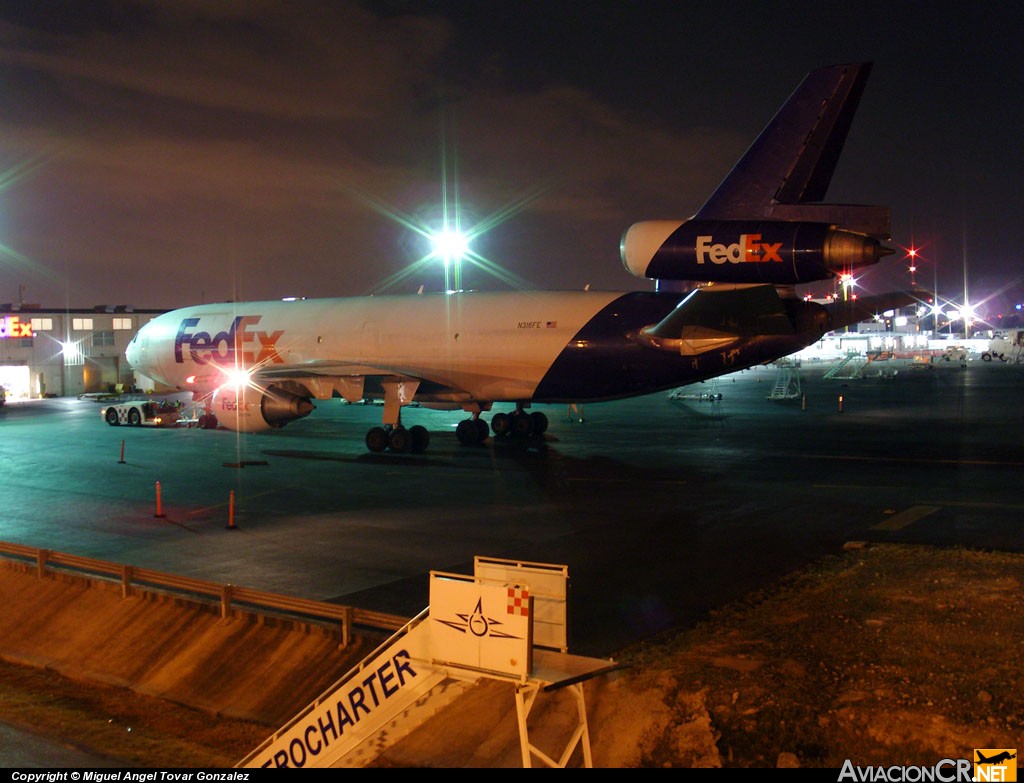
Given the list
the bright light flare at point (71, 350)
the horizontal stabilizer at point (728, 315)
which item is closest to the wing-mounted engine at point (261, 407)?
the horizontal stabilizer at point (728, 315)

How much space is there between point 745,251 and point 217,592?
38.9ft

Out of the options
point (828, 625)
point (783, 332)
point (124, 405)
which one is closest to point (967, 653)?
point (828, 625)

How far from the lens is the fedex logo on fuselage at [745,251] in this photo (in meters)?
18.0

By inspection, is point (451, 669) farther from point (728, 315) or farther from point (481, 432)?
point (481, 432)

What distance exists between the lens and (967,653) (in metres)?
9.84

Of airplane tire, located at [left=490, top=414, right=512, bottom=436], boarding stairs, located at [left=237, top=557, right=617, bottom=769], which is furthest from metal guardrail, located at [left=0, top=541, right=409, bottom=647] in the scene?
airplane tire, located at [left=490, top=414, right=512, bottom=436]

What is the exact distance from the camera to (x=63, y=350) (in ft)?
241

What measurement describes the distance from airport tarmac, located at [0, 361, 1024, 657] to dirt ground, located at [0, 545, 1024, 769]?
1.50 meters

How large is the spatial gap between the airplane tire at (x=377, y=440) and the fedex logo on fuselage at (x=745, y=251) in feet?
54.2

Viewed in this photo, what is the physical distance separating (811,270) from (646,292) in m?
11.6

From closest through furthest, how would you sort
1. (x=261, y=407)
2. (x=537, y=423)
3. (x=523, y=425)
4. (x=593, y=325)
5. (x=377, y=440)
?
1. (x=593, y=325)
2. (x=377, y=440)
3. (x=261, y=407)
4. (x=523, y=425)
5. (x=537, y=423)

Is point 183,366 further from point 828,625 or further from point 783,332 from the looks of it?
point 828,625

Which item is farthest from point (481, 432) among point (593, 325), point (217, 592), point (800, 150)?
point (217, 592)

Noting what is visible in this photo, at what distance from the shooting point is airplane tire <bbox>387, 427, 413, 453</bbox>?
3125 centimetres
